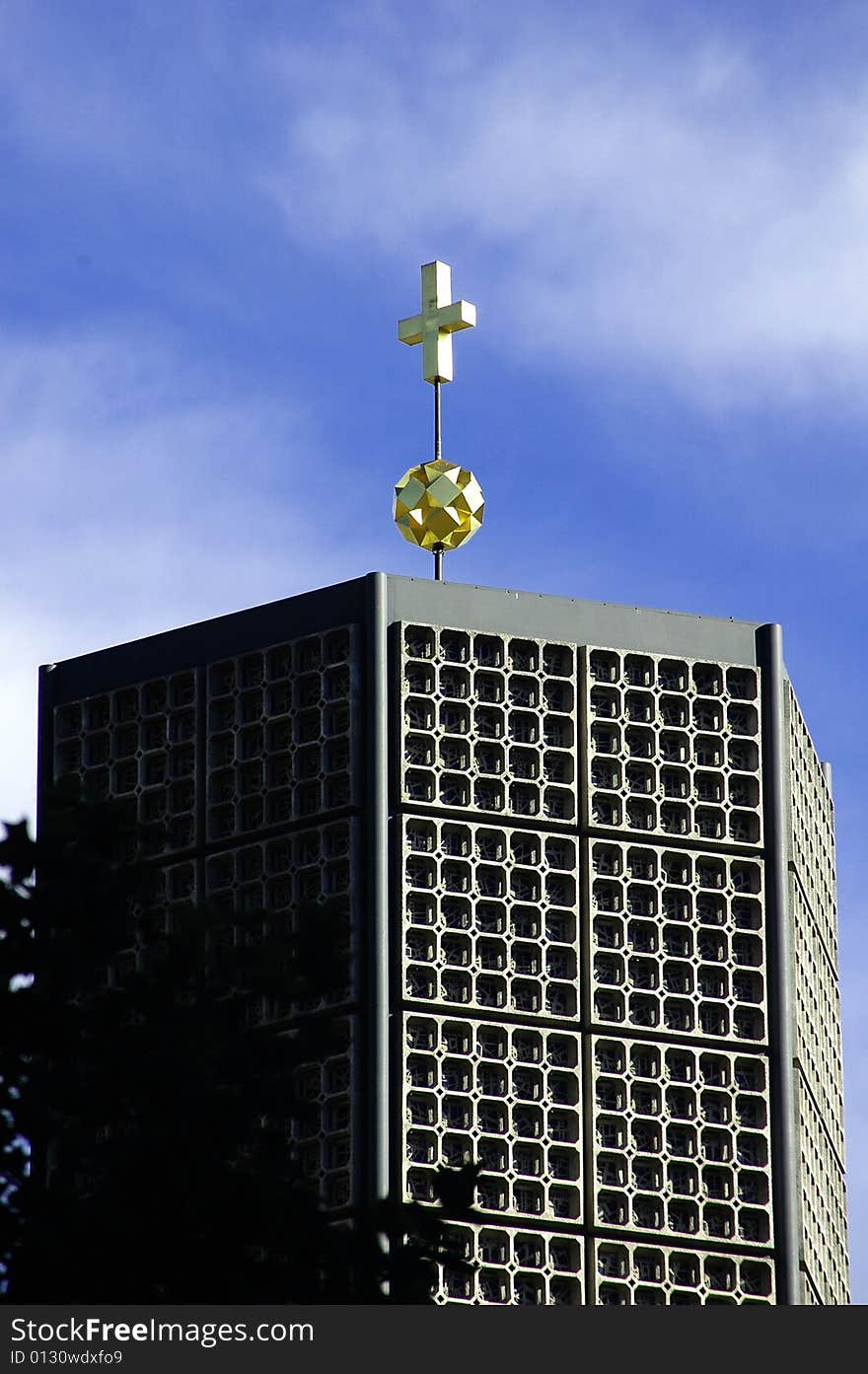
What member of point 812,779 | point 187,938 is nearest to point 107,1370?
point 187,938

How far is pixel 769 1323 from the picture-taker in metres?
34.0

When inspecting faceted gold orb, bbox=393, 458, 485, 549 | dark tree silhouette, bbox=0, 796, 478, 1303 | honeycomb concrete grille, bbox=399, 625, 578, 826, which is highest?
faceted gold orb, bbox=393, 458, 485, 549

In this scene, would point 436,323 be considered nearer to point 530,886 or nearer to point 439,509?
point 439,509

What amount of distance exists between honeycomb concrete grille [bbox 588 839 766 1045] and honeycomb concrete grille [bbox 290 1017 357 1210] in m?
3.50

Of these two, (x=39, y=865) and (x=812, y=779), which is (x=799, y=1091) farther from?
(x=39, y=865)

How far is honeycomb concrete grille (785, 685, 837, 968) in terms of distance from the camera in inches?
2071

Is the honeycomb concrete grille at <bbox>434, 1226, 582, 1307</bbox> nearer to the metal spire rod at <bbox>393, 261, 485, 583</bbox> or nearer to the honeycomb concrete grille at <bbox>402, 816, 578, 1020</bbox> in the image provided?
the honeycomb concrete grille at <bbox>402, 816, 578, 1020</bbox>

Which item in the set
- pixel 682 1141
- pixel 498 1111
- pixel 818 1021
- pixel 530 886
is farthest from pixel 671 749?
pixel 498 1111

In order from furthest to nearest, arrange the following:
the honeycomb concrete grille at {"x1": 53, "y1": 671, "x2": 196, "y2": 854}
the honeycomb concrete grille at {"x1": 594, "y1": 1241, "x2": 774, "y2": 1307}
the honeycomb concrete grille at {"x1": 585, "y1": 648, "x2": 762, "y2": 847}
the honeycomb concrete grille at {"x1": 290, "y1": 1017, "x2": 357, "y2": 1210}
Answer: the honeycomb concrete grille at {"x1": 53, "y1": 671, "x2": 196, "y2": 854} → the honeycomb concrete grille at {"x1": 585, "y1": 648, "x2": 762, "y2": 847} → the honeycomb concrete grille at {"x1": 594, "y1": 1241, "x2": 774, "y2": 1307} → the honeycomb concrete grille at {"x1": 290, "y1": 1017, "x2": 357, "y2": 1210}

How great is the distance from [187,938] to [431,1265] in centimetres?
→ 425

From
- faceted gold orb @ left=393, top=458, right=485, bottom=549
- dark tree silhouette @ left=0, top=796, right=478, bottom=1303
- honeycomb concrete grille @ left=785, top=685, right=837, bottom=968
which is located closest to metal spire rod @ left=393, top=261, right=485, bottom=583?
faceted gold orb @ left=393, top=458, right=485, bottom=549

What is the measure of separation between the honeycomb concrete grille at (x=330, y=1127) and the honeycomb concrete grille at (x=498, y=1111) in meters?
0.70

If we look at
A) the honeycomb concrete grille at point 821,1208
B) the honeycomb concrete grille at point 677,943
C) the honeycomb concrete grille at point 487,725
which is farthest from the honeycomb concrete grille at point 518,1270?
the honeycomb concrete grille at point 487,725

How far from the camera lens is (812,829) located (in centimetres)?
5388
